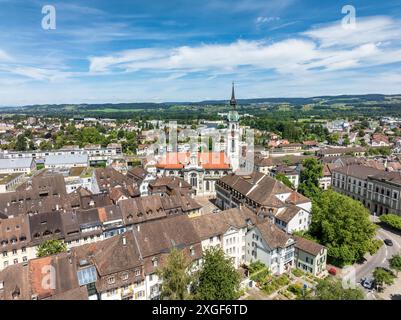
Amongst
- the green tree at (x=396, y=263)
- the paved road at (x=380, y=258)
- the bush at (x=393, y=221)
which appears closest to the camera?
the green tree at (x=396, y=263)

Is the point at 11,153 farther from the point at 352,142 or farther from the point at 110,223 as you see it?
the point at 352,142

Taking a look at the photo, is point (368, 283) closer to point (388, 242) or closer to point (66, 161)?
point (388, 242)

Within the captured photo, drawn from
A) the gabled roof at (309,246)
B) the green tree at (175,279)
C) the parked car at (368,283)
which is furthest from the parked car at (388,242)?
the green tree at (175,279)

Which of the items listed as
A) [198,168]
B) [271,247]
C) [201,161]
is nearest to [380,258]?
[271,247]

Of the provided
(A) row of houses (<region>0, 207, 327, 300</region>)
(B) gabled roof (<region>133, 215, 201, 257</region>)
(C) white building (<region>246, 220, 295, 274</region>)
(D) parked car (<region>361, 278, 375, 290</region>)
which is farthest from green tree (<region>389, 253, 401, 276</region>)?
(B) gabled roof (<region>133, 215, 201, 257</region>)

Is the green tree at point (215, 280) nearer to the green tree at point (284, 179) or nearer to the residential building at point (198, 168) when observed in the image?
the green tree at point (284, 179)
